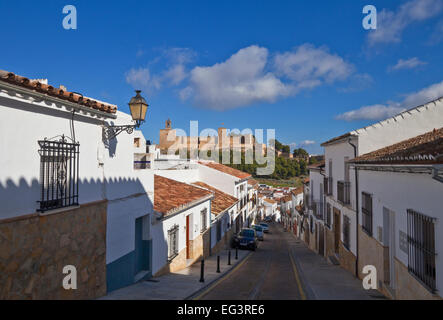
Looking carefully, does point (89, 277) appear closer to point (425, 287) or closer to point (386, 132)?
point (425, 287)

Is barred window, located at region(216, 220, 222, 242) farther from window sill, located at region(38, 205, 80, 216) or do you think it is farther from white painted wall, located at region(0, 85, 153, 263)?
window sill, located at region(38, 205, 80, 216)

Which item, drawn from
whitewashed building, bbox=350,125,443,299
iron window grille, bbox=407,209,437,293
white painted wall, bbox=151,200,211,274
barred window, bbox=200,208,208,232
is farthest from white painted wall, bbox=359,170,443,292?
barred window, bbox=200,208,208,232

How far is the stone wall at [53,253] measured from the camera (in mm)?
4930

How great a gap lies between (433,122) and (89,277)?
1327cm

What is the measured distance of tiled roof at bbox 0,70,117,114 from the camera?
4.78 m

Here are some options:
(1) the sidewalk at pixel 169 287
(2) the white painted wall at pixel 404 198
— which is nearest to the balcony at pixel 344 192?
(2) the white painted wall at pixel 404 198

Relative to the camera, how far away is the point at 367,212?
11.3m

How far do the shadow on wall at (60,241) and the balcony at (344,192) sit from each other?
9.06 metres

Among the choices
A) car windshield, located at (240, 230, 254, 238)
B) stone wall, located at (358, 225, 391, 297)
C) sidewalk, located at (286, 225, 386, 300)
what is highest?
stone wall, located at (358, 225, 391, 297)

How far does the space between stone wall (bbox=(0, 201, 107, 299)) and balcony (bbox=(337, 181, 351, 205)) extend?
10270 mm

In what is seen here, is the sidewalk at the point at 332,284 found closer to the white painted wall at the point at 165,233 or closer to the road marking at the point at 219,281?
the road marking at the point at 219,281

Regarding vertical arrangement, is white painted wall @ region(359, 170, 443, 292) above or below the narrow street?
above
